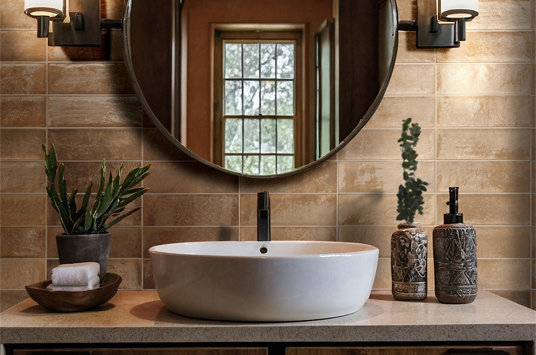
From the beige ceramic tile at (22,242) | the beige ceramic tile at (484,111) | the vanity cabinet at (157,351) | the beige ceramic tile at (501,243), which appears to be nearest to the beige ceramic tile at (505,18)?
the beige ceramic tile at (484,111)

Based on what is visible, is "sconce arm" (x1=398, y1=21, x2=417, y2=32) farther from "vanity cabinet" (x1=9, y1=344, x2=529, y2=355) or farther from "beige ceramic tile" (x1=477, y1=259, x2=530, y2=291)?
"vanity cabinet" (x1=9, y1=344, x2=529, y2=355)

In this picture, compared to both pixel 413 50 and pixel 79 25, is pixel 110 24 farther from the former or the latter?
pixel 413 50

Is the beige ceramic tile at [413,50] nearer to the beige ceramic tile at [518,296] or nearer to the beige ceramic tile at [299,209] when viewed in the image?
the beige ceramic tile at [299,209]

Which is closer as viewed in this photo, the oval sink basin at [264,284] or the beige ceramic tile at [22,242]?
the oval sink basin at [264,284]

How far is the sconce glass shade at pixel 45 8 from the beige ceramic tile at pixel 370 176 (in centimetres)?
88

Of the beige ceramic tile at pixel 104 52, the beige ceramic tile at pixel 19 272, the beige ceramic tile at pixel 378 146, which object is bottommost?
the beige ceramic tile at pixel 19 272

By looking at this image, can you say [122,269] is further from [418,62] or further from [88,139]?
[418,62]

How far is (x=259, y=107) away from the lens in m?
1.58

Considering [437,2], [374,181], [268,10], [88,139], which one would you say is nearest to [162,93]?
[88,139]

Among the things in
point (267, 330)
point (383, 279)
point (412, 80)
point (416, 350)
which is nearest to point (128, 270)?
point (267, 330)

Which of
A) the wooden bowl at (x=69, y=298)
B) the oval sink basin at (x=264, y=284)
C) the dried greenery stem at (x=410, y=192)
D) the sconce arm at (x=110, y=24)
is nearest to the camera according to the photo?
the oval sink basin at (x=264, y=284)

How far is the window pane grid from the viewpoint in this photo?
1571mm

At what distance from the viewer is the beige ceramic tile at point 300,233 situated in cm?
158

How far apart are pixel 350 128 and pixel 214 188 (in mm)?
424
